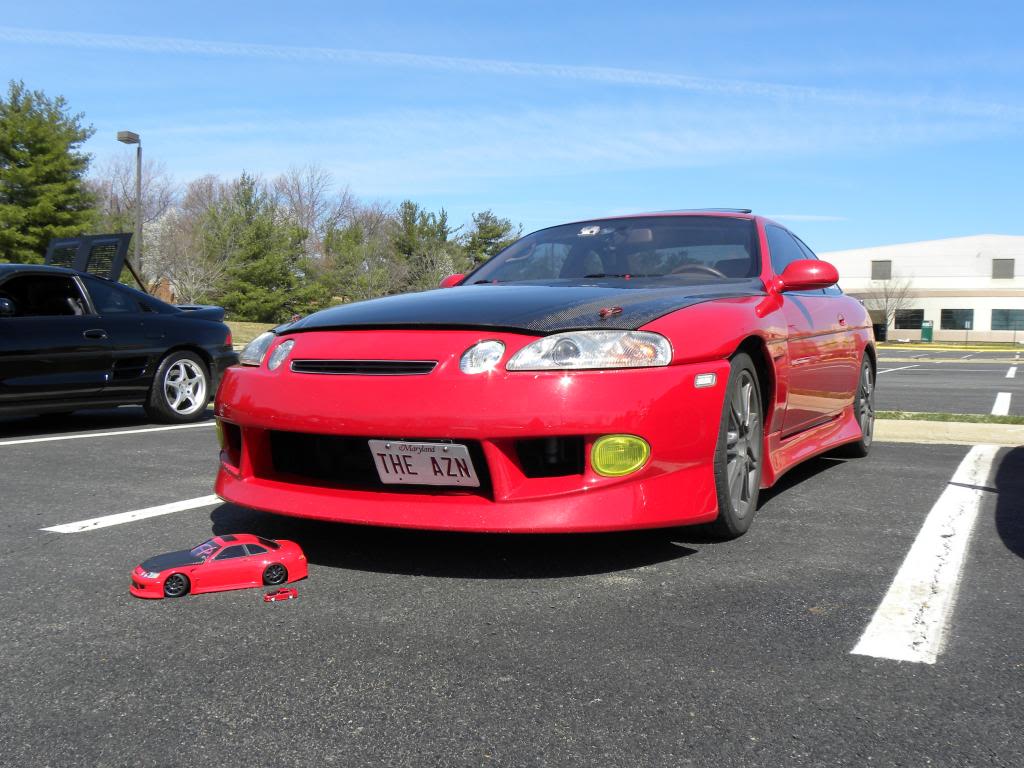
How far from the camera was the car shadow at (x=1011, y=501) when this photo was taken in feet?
12.3

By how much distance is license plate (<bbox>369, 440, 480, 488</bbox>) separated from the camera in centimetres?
311

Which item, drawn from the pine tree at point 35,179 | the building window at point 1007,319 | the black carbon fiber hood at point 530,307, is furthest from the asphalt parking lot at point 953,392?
the building window at point 1007,319

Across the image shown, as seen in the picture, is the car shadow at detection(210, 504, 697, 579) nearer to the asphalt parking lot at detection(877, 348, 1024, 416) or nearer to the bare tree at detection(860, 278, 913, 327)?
the asphalt parking lot at detection(877, 348, 1024, 416)

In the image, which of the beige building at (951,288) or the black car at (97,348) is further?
the beige building at (951,288)

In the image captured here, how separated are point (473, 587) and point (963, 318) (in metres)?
60.8

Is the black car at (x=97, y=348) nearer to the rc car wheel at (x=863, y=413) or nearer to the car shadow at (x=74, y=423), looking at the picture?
the car shadow at (x=74, y=423)

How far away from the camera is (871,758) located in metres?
1.92

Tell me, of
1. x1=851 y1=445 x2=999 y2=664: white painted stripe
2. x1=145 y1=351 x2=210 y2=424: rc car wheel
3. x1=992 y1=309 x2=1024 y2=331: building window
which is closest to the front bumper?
x1=851 y1=445 x2=999 y2=664: white painted stripe

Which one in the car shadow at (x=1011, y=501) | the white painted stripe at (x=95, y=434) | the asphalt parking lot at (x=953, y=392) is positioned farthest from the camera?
the asphalt parking lot at (x=953, y=392)

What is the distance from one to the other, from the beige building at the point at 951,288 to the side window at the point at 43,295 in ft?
177

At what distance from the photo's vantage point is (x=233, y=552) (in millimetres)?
3141

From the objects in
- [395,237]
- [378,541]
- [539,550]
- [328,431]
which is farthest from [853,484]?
[395,237]

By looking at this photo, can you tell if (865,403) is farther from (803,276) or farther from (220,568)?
(220,568)

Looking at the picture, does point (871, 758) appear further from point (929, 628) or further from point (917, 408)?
point (917, 408)
